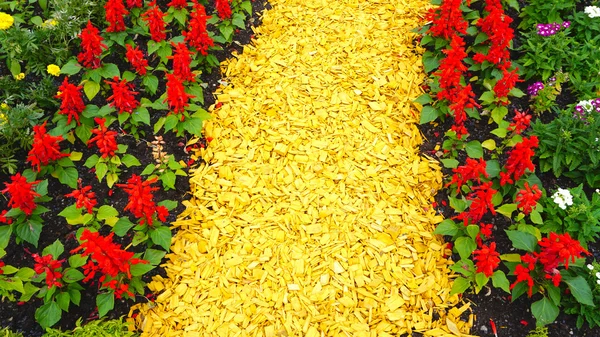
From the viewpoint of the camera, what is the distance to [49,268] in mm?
3021

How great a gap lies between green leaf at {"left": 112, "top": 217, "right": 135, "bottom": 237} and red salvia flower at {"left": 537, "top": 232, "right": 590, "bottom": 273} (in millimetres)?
3087

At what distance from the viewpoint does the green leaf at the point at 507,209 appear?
3602mm

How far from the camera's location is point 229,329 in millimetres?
3334

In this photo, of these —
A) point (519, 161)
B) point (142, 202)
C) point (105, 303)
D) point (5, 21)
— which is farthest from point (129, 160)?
point (519, 161)

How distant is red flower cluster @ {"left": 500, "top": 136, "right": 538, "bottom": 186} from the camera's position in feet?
11.5

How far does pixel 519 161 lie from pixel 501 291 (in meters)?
1.05

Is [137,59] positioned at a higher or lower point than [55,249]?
higher

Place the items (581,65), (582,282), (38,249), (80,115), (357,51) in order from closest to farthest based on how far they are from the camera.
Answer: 1. (582,282)
2. (38,249)
3. (80,115)
4. (581,65)
5. (357,51)

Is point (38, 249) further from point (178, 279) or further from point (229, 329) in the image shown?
point (229, 329)

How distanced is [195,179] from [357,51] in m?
2.39

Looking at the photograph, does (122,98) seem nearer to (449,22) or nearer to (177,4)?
(177,4)

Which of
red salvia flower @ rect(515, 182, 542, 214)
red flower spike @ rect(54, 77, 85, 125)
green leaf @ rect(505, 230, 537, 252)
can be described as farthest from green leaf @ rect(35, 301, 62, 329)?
red salvia flower @ rect(515, 182, 542, 214)

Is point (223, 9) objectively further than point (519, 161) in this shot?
Yes

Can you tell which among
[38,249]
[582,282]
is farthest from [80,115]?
[582,282]
